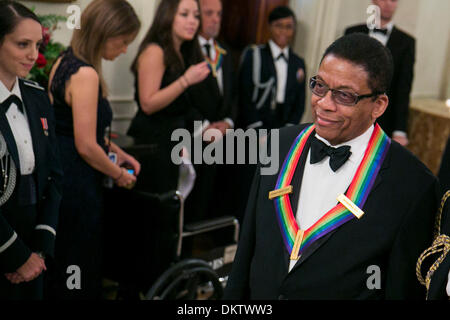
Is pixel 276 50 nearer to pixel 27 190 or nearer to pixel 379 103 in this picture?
pixel 27 190

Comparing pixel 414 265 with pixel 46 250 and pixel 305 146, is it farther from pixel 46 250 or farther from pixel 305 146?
pixel 46 250

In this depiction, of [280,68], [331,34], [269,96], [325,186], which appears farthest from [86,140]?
[331,34]

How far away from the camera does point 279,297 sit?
1461 mm

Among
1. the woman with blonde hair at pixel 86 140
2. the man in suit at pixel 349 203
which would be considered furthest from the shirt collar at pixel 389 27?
the man in suit at pixel 349 203

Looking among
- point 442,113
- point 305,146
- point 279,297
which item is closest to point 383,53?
point 305,146

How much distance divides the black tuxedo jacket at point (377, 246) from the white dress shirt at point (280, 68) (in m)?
2.41

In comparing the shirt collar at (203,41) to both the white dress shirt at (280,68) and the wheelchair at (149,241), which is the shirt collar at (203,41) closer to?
the white dress shirt at (280,68)

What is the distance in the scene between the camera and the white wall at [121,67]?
284 cm

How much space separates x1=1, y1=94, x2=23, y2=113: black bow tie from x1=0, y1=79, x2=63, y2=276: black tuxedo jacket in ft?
0.06

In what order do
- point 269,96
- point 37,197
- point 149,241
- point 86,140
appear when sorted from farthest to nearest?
point 269,96, point 149,241, point 86,140, point 37,197

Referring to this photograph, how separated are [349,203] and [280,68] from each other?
2.62 metres

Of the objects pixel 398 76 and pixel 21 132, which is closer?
pixel 21 132

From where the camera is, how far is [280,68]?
12.8 feet

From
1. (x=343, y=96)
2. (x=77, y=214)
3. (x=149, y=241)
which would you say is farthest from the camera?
(x=149, y=241)
